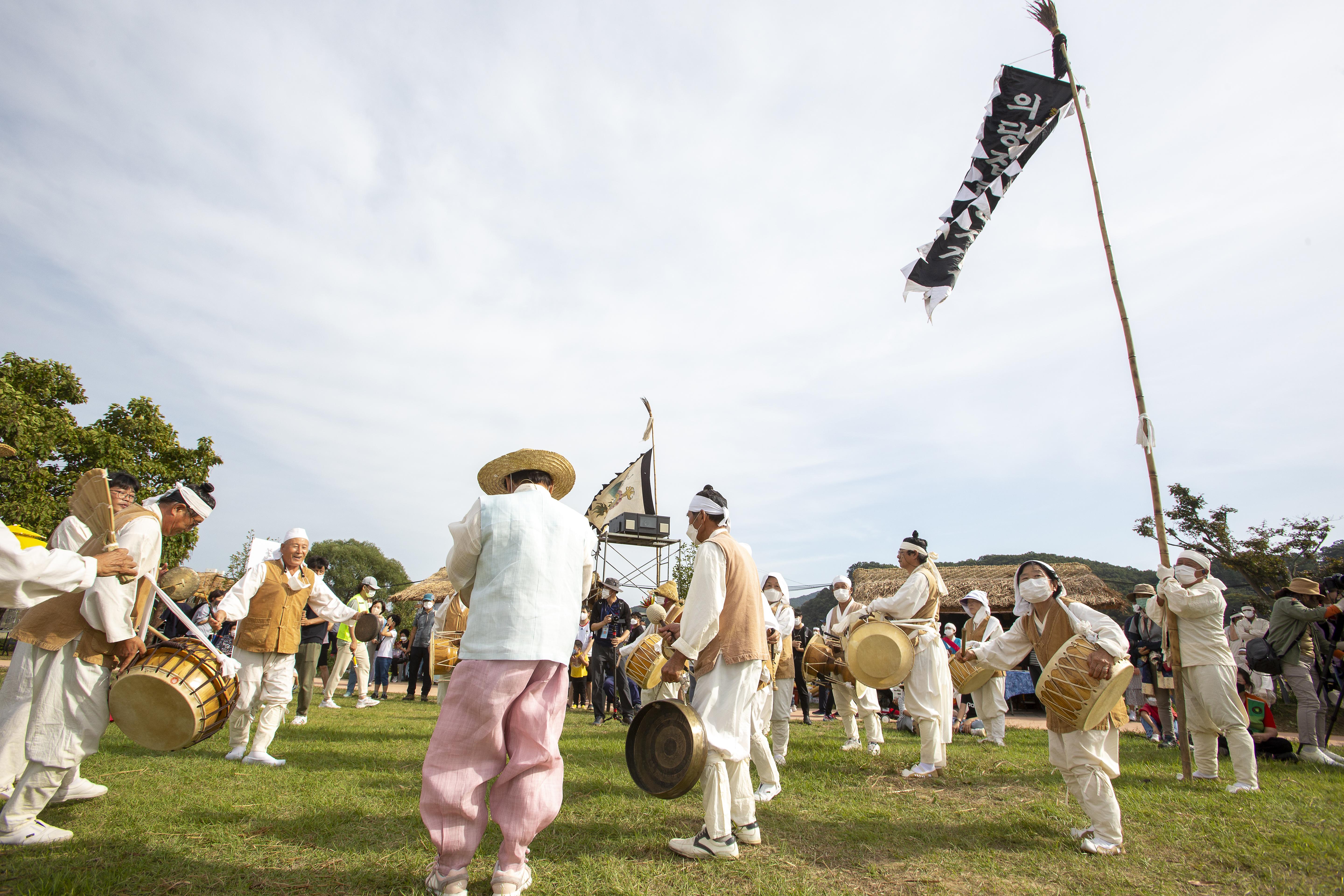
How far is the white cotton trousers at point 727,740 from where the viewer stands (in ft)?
13.4

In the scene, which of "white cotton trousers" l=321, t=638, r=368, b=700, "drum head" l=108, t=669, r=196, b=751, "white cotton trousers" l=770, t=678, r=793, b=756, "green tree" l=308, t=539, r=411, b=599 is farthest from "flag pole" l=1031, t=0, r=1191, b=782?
"green tree" l=308, t=539, r=411, b=599

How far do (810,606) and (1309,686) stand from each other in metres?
29.1

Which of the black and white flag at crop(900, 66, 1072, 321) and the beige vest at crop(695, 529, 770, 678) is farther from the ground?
the black and white flag at crop(900, 66, 1072, 321)

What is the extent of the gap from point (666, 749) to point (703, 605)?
2.92 feet

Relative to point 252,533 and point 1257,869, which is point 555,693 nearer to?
point 1257,869

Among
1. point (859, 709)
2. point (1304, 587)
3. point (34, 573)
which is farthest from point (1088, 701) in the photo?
point (1304, 587)

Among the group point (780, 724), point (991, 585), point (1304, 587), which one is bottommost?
point (780, 724)

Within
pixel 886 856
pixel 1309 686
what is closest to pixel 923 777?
pixel 886 856

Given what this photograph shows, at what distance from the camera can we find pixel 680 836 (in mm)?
4480

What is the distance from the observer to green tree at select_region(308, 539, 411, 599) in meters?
51.6

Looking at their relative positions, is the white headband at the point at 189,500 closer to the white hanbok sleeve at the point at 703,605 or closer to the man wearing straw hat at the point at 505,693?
the man wearing straw hat at the point at 505,693

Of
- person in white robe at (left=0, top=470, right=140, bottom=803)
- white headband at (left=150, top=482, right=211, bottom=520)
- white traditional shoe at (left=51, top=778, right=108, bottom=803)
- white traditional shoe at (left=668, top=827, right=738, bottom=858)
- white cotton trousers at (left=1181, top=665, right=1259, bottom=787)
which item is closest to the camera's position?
person in white robe at (left=0, top=470, right=140, bottom=803)

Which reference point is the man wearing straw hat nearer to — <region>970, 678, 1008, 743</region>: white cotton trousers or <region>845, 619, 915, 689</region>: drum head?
<region>845, 619, 915, 689</region>: drum head

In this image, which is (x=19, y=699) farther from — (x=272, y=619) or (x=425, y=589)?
(x=425, y=589)
